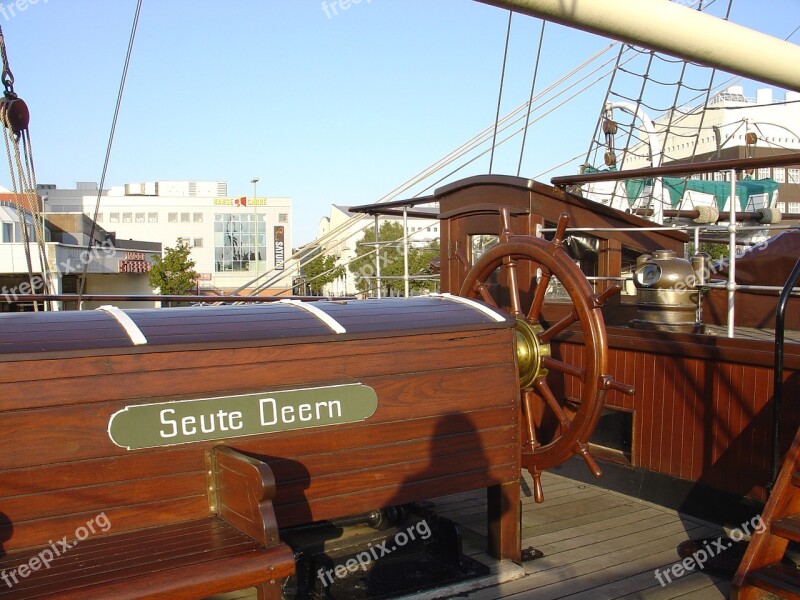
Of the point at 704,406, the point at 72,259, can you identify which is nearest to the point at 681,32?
the point at 704,406

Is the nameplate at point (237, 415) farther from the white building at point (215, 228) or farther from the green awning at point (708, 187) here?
the white building at point (215, 228)

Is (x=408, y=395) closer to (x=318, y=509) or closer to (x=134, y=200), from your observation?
(x=318, y=509)

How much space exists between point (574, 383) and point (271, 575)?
3.70 meters

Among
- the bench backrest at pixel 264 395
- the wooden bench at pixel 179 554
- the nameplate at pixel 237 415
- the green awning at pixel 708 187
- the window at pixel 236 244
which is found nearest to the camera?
the wooden bench at pixel 179 554

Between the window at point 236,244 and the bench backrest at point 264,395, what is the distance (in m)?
50.9

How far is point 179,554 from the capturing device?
8.99 ft

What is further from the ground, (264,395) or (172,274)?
(172,274)

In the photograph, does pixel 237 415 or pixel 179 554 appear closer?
pixel 179 554

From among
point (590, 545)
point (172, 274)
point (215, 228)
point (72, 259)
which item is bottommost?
point (590, 545)

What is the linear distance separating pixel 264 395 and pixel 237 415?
14cm

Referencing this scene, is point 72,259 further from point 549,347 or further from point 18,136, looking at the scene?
point 549,347

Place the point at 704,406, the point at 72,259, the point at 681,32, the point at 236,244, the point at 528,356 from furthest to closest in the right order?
the point at 236,244
the point at 72,259
the point at 704,406
the point at 528,356
the point at 681,32

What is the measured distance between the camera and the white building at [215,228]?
53594mm

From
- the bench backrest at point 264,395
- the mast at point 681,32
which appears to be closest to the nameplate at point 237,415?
the bench backrest at point 264,395
